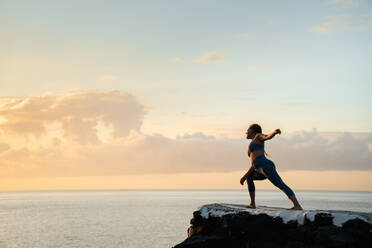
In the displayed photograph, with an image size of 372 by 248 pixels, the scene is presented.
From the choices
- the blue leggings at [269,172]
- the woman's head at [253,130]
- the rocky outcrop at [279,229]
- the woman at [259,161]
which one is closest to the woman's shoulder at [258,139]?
the woman at [259,161]

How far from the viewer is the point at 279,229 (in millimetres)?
8672

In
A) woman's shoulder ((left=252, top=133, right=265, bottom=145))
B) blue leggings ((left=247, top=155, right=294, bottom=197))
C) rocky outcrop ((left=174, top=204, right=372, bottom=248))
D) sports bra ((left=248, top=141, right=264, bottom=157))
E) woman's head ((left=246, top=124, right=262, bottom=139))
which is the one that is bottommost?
rocky outcrop ((left=174, top=204, right=372, bottom=248))

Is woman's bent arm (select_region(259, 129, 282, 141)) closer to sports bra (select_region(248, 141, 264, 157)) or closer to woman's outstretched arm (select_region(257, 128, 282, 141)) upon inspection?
woman's outstretched arm (select_region(257, 128, 282, 141))

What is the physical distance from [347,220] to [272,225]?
5.10ft

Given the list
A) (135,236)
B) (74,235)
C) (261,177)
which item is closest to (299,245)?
(261,177)

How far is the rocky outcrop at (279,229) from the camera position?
784cm

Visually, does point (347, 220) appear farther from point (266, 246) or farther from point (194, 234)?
point (194, 234)

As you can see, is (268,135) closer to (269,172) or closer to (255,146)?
(255,146)

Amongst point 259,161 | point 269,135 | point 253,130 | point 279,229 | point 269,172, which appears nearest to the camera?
point 279,229

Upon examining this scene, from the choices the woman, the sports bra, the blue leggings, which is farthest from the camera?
the sports bra

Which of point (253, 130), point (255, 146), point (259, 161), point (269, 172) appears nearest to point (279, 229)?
point (269, 172)

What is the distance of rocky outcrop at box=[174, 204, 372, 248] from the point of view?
25.7 ft

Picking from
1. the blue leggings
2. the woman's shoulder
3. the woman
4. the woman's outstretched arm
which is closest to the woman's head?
the woman

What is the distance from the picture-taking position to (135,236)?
44656 mm
